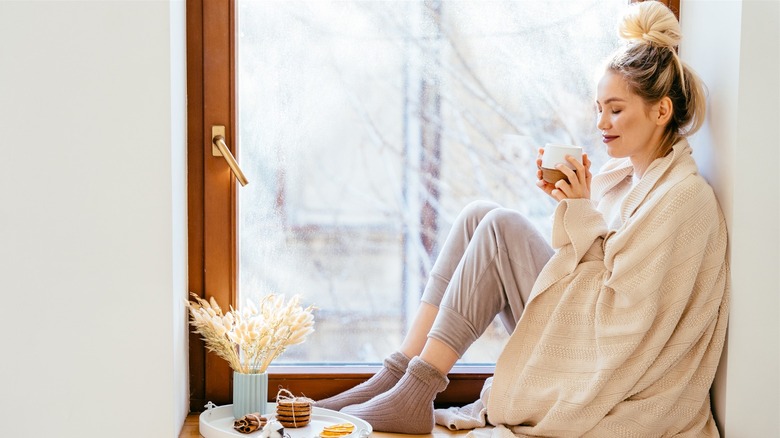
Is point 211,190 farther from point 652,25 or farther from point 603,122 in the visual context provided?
point 652,25

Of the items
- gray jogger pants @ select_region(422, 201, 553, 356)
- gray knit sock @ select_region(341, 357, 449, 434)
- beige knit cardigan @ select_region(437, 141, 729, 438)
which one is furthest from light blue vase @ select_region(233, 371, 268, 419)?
beige knit cardigan @ select_region(437, 141, 729, 438)

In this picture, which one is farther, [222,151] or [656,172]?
[222,151]

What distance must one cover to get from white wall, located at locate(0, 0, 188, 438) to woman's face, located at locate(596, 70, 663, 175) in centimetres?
102

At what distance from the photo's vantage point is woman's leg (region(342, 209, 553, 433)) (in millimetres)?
1984

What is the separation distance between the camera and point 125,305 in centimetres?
186

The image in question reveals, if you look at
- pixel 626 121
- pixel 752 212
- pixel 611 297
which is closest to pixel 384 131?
pixel 626 121

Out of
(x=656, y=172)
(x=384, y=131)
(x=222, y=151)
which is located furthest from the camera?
(x=384, y=131)

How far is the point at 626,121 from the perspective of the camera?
6.47ft

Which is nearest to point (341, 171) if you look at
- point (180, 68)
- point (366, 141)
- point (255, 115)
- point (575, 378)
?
point (366, 141)

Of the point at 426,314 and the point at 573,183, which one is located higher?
the point at 573,183

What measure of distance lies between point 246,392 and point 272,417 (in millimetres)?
87

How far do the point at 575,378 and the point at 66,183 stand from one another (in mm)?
1215

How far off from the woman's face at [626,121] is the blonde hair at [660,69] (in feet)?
0.06

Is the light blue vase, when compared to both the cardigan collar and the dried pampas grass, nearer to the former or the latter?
the dried pampas grass
